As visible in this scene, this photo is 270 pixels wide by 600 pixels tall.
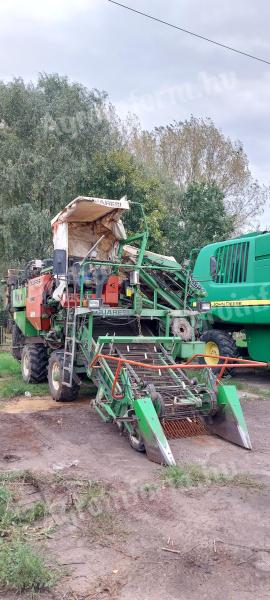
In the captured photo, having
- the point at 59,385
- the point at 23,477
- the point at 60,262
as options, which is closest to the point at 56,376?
the point at 59,385

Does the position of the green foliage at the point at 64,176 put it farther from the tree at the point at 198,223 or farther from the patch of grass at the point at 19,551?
the patch of grass at the point at 19,551

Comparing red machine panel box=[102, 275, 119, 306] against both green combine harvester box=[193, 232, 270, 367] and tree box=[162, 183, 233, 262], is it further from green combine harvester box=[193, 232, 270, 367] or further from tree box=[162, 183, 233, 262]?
tree box=[162, 183, 233, 262]

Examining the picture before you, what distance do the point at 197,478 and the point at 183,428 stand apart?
153cm

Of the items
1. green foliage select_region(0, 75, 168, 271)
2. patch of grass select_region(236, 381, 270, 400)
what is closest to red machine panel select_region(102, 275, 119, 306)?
patch of grass select_region(236, 381, 270, 400)

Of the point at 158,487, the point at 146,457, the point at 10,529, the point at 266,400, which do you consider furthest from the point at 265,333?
the point at 10,529

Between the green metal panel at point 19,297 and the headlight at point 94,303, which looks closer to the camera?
the headlight at point 94,303

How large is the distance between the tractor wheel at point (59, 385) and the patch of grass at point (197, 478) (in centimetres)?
353

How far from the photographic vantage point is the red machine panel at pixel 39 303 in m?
9.37

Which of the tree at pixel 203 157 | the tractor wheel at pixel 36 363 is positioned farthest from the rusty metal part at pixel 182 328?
the tree at pixel 203 157

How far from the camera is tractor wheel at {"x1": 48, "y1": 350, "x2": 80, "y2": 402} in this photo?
841 centimetres

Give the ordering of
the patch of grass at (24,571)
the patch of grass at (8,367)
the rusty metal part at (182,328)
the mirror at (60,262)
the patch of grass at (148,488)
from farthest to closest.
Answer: the patch of grass at (8,367), the rusty metal part at (182,328), the mirror at (60,262), the patch of grass at (148,488), the patch of grass at (24,571)

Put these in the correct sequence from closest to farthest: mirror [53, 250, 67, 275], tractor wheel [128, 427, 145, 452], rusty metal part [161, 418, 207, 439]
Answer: tractor wheel [128, 427, 145, 452] → rusty metal part [161, 418, 207, 439] → mirror [53, 250, 67, 275]

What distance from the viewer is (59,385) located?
8492 mm

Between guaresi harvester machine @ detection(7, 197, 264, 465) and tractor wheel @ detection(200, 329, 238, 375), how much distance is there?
642 mm
